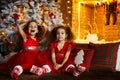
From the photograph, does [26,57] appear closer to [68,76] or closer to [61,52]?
[61,52]

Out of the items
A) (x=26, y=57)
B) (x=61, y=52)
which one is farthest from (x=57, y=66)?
(x=26, y=57)

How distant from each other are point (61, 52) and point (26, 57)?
0.40m

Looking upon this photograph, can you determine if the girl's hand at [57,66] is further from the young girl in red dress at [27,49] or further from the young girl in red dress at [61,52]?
the young girl in red dress at [27,49]

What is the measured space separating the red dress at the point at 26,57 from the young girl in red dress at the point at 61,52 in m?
0.14

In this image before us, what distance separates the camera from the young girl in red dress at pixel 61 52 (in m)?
3.05

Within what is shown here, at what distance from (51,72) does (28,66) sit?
0.83 ft

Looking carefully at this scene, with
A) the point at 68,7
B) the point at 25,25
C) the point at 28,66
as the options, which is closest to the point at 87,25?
the point at 68,7

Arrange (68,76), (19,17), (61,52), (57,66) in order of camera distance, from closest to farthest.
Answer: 1. (68,76)
2. (57,66)
3. (61,52)
4. (19,17)

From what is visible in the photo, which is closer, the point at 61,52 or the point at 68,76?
the point at 68,76

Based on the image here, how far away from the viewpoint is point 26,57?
311cm

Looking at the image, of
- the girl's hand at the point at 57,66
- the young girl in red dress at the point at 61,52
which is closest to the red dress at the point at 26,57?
the young girl in red dress at the point at 61,52

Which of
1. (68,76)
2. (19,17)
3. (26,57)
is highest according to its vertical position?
(19,17)

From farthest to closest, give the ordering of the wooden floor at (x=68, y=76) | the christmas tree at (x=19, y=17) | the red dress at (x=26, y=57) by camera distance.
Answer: the christmas tree at (x=19, y=17) < the red dress at (x=26, y=57) < the wooden floor at (x=68, y=76)

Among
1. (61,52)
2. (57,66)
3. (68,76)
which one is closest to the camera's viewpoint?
(68,76)
